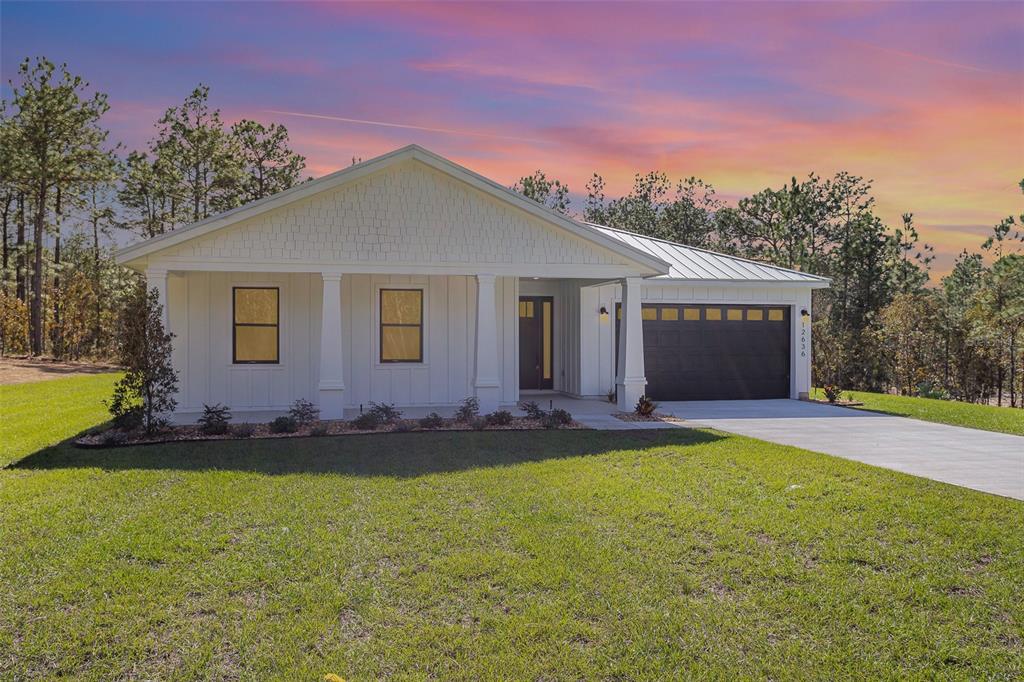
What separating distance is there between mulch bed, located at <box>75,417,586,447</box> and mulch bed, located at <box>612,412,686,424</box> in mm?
1266

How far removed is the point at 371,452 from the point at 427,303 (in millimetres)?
5786

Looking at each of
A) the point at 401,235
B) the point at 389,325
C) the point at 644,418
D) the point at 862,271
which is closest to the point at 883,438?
the point at 644,418

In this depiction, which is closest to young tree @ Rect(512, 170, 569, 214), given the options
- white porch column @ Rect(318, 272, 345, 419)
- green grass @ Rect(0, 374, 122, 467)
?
green grass @ Rect(0, 374, 122, 467)

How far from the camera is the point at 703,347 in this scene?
17.8 metres

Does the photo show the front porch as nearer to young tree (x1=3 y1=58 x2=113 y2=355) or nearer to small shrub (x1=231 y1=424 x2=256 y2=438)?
small shrub (x1=231 y1=424 x2=256 y2=438)

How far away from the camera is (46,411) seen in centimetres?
1527

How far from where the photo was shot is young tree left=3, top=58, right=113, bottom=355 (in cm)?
2533

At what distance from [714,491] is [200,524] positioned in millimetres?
5231

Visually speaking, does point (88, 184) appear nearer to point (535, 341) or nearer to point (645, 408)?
point (535, 341)

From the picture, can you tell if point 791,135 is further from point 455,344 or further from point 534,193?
point 534,193

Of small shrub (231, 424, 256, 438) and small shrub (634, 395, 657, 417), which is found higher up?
small shrub (634, 395, 657, 417)

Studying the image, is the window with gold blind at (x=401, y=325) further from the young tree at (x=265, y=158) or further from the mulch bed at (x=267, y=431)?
the young tree at (x=265, y=158)

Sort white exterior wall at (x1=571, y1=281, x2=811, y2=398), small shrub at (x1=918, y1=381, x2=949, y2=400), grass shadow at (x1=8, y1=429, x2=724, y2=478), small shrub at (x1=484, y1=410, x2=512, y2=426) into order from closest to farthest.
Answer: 1. grass shadow at (x1=8, y1=429, x2=724, y2=478)
2. small shrub at (x1=484, y1=410, x2=512, y2=426)
3. white exterior wall at (x1=571, y1=281, x2=811, y2=398)
4. small shrub at (x1=918, y1=381, x2=949, y2=400)

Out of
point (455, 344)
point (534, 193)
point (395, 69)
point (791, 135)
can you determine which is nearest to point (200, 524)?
point (455, 344)
